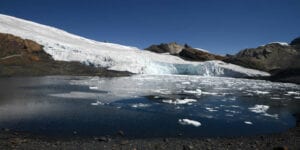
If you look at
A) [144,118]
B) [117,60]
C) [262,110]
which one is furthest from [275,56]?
[144,118]

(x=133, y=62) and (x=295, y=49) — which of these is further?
(x=295, y=49)

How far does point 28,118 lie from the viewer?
1053 cm

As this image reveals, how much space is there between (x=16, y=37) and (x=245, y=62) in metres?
45.5

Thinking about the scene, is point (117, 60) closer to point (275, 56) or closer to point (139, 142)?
point (139, 142)

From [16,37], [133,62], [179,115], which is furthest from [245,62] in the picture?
[179,115]

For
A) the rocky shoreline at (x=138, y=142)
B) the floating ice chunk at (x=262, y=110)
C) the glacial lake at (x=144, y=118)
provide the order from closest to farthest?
the rocky shoreline at (x=138, y=142), the glacial lake at (x=144, y=118), the floating ice chunk at (x=262, y=110)

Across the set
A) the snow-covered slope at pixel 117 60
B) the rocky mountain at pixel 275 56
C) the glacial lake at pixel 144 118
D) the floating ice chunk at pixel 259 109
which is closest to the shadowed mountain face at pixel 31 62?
the snow-covered slope at pixel 117 60

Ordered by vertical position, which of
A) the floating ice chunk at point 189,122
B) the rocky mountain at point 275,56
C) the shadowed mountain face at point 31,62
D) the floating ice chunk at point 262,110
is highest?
the rocky mountain at point 275,56

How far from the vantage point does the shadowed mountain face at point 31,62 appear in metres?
34.9

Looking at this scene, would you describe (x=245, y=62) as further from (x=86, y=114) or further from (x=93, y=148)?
(x=93, y=148)

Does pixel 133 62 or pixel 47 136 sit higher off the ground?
pixel 133 62

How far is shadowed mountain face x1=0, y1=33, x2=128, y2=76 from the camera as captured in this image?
34.9m

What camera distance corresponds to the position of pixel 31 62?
37.7 meters

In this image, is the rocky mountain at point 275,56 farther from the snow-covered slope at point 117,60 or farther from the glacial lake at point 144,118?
the glacial lake at point 144,118
